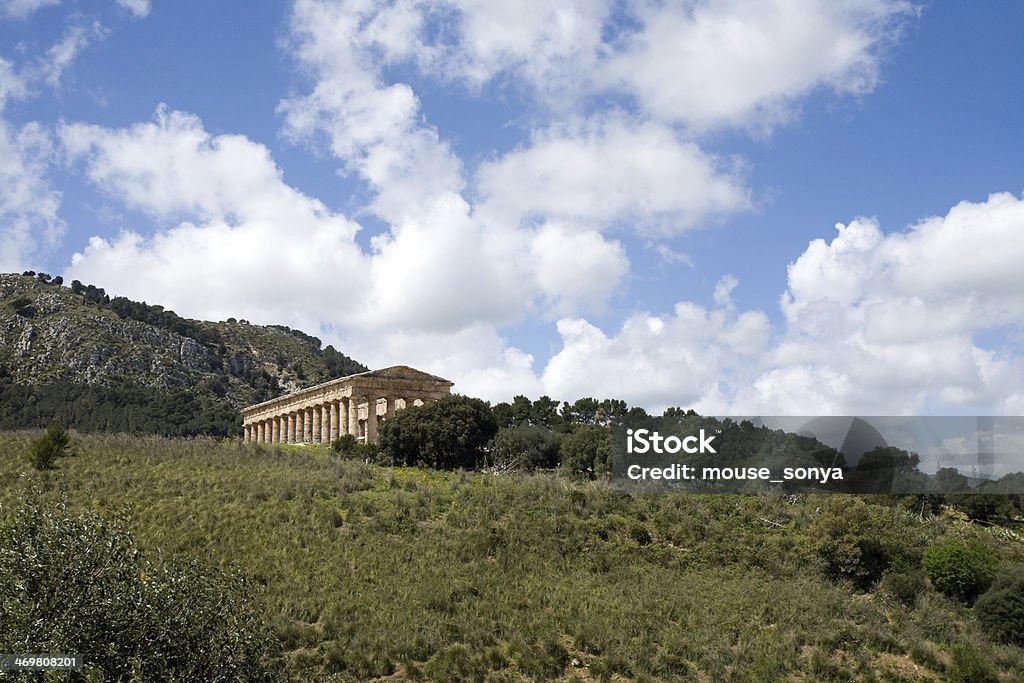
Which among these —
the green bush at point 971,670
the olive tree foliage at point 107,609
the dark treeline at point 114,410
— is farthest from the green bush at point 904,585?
the dark treeline at point 114,410

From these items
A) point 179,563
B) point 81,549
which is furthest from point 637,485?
point 81,549

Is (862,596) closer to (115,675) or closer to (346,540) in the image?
(346,540)

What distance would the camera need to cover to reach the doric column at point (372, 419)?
2351 inches

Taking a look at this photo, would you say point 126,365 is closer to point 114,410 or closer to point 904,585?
point 114,410

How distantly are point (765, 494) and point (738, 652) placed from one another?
58.4ft

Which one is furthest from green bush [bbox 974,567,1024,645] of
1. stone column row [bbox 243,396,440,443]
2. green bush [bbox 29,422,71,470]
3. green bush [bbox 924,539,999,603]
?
green bush [bbox 29,422,71,470]

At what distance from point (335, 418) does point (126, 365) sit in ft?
170

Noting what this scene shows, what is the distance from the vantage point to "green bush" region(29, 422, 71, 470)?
3775 cm

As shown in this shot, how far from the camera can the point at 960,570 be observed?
Result: 31750 millimetres

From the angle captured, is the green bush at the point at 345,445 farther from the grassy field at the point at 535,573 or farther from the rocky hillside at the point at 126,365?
the rocky hillside at the point at 126,365

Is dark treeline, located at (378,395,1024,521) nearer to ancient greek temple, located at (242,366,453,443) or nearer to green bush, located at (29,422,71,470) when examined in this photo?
ancient greek temple, located at (242,366,453,443)

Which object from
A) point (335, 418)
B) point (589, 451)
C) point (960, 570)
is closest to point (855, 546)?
point (960, 570)

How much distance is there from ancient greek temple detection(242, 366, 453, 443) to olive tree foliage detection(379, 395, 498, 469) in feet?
17.4

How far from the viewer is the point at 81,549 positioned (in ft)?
57.9
